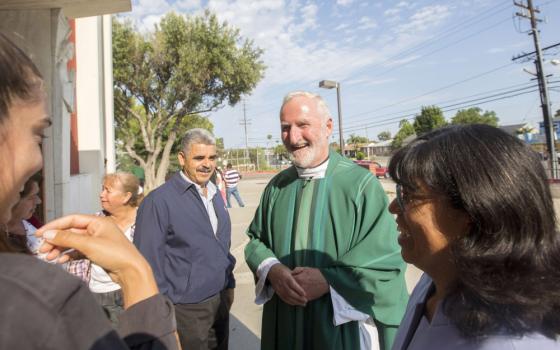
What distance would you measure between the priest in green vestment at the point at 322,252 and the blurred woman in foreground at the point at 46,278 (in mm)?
1199

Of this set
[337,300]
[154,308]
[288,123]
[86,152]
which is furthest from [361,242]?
[86,152]

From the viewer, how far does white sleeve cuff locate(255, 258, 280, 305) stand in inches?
84.5

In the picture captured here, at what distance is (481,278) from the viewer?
1021mm

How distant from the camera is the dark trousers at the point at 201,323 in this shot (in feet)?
8.30

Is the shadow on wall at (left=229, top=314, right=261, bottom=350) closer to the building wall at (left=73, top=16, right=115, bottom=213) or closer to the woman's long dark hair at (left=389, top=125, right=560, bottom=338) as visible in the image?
the woman's long dark hair at (left=389, top=125, right=560, bottom=338)

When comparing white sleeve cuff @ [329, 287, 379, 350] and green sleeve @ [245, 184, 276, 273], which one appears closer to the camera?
white sleeve cuff @ [329, 287, 379, 350]

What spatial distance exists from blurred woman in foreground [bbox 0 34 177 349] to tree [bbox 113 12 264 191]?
1833 centimetres

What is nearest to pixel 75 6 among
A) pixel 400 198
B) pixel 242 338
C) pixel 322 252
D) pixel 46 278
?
pixel 242 338

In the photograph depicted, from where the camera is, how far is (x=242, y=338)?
13.0 ft

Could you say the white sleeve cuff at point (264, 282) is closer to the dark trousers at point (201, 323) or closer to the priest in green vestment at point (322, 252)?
the priest in green vestment at point (322, 252)

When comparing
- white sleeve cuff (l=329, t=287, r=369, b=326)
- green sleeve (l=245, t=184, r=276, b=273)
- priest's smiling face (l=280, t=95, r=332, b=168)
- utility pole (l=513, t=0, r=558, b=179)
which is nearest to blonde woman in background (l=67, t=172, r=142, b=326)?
green sleeve (l=245, t=184, r=276, b=273)

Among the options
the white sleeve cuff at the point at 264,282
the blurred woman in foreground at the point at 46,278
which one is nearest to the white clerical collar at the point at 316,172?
the white sleeve cuff at the point at 264,282

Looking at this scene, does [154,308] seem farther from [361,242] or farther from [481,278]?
[361,242]

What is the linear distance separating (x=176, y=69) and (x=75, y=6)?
1425 centimetres
